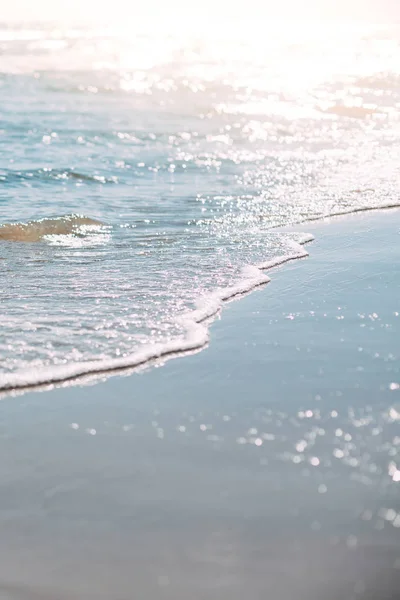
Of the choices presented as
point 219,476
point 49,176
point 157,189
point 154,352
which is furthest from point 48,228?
point 219,476

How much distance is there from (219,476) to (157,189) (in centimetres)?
758

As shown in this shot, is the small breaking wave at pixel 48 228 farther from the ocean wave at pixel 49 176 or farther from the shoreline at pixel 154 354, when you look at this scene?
the shoreline at pixel 154 354

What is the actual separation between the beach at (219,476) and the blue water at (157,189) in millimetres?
508

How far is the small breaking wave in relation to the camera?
26.1 ft

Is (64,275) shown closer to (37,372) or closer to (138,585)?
(37,372)

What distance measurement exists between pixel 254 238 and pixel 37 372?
391cm

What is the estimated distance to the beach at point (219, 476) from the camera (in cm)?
265

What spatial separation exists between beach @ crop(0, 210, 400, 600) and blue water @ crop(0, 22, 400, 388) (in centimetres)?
51

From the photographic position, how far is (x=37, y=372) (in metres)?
4.24

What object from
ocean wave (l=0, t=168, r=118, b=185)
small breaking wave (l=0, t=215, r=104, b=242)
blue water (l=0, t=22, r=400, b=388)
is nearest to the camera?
blue water (l=0, t=22, r=400, b=388)

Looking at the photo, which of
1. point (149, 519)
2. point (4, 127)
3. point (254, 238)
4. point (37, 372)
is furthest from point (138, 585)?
point (4, 127)

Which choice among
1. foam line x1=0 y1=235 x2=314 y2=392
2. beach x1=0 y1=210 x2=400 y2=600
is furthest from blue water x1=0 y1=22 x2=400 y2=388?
beach x1=0 y1=210 x2=400 y2=600

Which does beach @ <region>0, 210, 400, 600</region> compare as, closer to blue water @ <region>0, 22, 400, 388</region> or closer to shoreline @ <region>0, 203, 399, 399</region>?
shoreline @ <region>0, 203, 399, 399</region>

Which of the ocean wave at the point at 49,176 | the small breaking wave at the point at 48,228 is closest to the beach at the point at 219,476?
the small breaking wave at the point at 48,228
